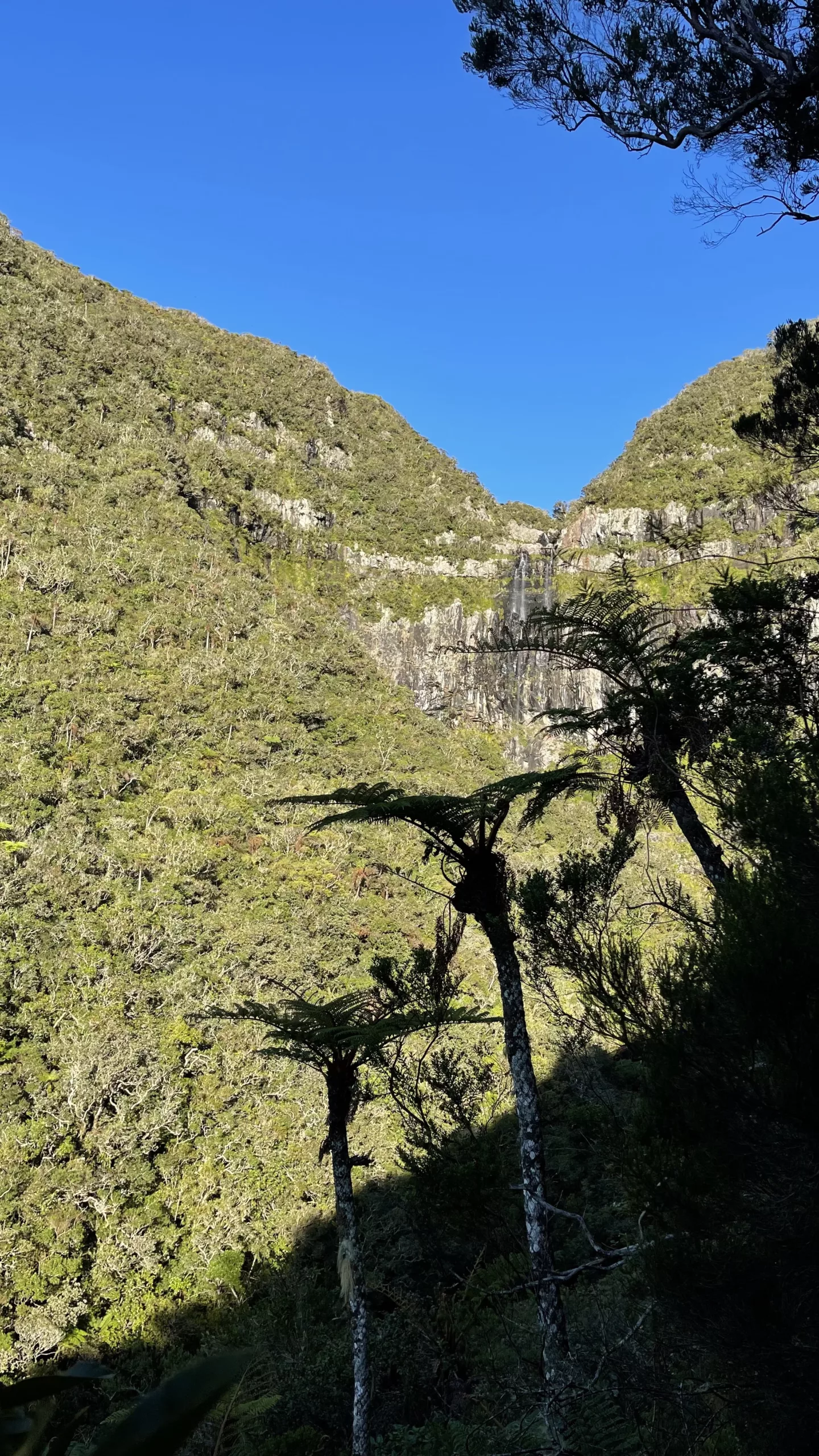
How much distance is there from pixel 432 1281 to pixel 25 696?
29626 millimetres

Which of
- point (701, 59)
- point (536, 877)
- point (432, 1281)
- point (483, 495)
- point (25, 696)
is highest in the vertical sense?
point (483, 495)

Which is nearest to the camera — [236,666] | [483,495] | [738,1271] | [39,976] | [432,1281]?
[738,1271]

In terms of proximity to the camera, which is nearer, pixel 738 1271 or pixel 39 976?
pixel 738 1271

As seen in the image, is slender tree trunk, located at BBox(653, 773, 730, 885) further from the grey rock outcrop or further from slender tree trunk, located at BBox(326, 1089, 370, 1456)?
the grey rock outcrop

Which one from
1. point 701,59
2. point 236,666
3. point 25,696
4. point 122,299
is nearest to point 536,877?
point 701,59

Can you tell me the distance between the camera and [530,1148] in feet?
16.7

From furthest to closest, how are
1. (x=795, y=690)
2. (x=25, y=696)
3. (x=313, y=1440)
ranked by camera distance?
(x=25, y=696)
(x=313, y=1440)
(x=795, y=690)

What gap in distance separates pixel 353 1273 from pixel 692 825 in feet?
14.9

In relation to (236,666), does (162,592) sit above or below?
above

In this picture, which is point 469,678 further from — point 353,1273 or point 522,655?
point 353,1273

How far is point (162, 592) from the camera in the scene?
47188 mm

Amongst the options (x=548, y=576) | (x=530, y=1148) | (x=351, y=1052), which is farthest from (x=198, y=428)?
(x=530, y=1148)

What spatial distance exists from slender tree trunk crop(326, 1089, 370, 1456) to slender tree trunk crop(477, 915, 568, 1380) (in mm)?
1523

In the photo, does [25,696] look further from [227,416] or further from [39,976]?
[227,416]
